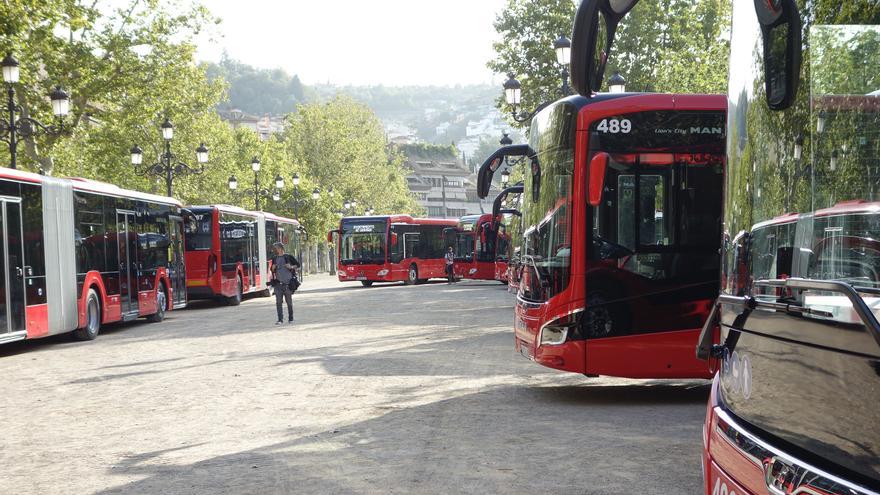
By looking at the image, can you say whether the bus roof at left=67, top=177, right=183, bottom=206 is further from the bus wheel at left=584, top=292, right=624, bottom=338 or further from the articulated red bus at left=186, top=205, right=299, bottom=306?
the bus wheel at left=584, top=292, right=624, bottom=338

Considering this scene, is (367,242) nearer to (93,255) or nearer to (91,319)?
(93,255)

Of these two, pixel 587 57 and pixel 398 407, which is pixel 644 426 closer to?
pixel 398 407

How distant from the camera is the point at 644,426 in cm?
971

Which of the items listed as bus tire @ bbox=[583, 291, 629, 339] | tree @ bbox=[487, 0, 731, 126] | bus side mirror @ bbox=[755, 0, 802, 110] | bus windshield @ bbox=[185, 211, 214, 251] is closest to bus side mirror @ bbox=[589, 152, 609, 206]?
bus tire @ bbox=[583, 291, 629, 339]

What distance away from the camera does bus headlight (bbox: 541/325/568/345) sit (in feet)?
36.6

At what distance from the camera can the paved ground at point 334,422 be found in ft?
24.4

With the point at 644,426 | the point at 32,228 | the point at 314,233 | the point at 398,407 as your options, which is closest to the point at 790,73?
the point at 644,426

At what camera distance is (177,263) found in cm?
2895

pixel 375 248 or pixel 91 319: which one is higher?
pixel 375 248

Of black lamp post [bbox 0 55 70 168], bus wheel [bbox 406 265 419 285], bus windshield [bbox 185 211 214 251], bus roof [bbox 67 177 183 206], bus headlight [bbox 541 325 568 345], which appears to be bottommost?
bus wheel [bbox 406 265 419 285]

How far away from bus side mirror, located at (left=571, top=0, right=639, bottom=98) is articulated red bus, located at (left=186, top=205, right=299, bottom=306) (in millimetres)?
27711

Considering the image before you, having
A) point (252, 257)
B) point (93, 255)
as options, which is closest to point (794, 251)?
point (93, 255)

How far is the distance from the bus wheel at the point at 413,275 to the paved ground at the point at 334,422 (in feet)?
104

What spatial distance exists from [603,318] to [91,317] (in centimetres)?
1296
